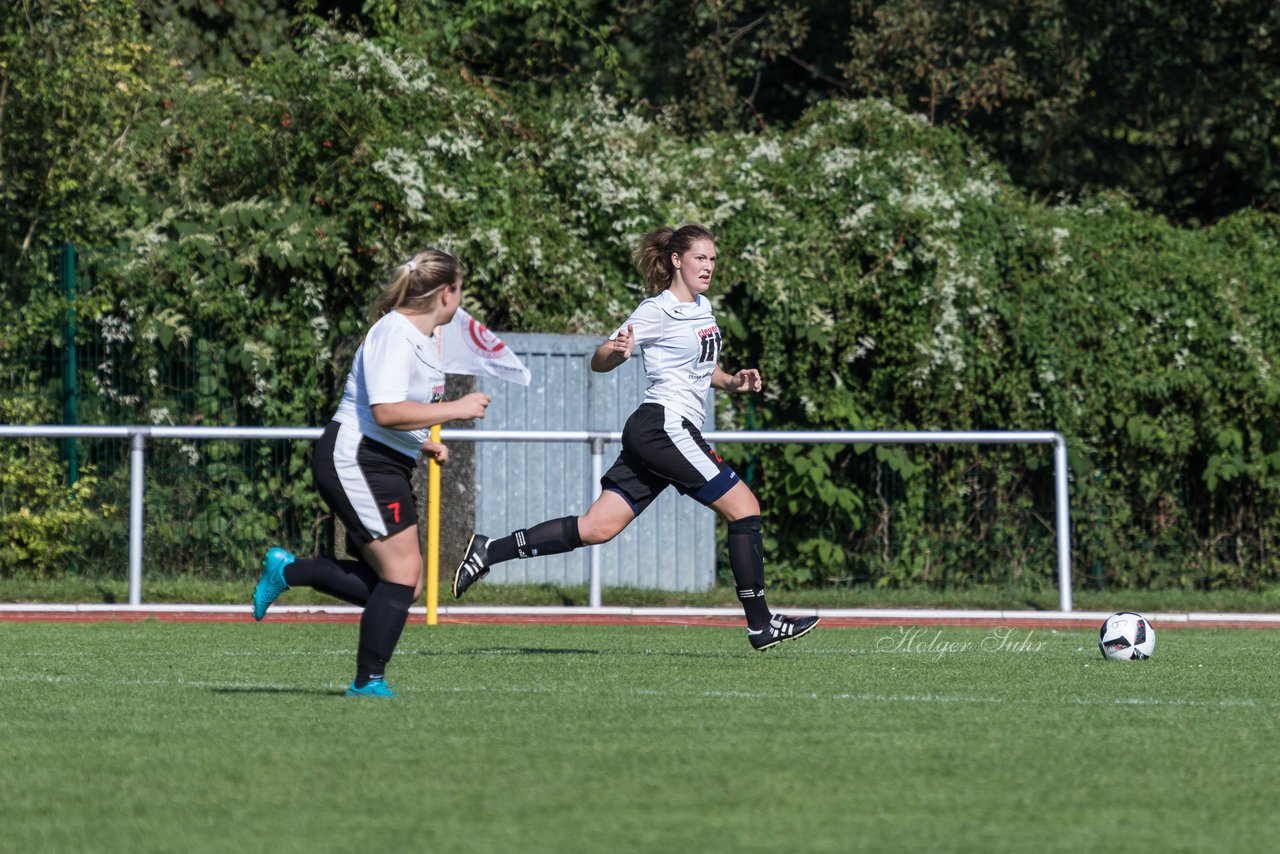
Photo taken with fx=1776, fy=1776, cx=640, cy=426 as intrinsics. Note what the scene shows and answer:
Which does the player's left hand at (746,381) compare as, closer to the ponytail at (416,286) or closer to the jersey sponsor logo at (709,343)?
the jersey sponsor logo at (709,343)

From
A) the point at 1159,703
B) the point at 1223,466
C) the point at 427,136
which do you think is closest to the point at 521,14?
the point at 427,136

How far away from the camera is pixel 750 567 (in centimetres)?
834

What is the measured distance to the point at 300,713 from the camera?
6227 mm

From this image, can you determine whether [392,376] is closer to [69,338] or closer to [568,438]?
[568,438]

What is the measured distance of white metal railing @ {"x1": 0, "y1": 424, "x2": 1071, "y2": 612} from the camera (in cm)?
1183

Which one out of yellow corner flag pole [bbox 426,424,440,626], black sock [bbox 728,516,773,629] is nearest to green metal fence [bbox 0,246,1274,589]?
yellow corner flag pole [bbox 426,424,440,626]

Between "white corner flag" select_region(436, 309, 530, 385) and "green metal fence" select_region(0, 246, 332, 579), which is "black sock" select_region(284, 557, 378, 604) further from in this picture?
"green metal fence" select_region(0, 246, 332, 579)

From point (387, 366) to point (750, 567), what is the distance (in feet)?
8.62

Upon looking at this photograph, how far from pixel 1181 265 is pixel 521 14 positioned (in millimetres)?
7297

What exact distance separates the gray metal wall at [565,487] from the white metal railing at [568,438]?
68 cm

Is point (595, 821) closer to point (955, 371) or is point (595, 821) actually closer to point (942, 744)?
point (942, 744)

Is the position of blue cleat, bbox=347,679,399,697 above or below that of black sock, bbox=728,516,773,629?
below

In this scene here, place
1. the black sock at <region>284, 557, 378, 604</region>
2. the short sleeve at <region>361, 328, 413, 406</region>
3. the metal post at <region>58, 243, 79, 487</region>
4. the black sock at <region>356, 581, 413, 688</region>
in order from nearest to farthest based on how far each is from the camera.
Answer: the short sleeve at <region>361, 328, 413, 406</region>
the black sock at <region>356, 581, 413, 688</region>
the black sock at <region>284, 557, 378, 604</region>
the metal post at <region>58, 243, 79, 487</region>

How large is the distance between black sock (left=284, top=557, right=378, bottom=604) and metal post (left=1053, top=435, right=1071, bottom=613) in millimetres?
6880
